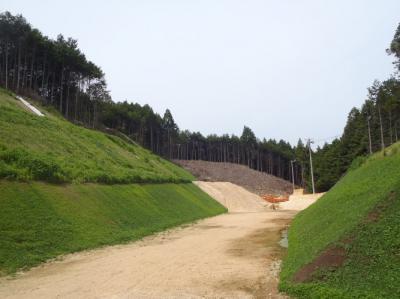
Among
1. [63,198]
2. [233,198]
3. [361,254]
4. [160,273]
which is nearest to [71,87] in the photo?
[233,198]

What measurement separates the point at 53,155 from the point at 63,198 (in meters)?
7.90

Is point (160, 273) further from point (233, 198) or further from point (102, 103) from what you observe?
point (102, 103)

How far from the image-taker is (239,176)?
10012 centimetres

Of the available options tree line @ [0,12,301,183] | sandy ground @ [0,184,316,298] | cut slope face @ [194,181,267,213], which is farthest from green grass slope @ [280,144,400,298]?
tree line @ [0,12,301,183]

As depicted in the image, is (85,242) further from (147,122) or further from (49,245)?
(147,122)

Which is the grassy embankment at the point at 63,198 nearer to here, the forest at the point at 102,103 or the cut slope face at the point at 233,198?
the cut slope face at the point at 233,198

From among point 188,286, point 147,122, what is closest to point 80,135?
point 188,286

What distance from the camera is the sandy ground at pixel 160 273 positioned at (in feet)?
35.0

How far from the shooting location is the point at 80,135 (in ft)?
132

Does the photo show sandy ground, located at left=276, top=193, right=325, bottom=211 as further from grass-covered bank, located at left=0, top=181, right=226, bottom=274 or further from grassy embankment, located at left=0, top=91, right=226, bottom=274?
grass-covered bank, located at left=0, top=181, right=226, bottom=274

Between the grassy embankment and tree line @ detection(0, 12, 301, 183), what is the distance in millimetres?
28757

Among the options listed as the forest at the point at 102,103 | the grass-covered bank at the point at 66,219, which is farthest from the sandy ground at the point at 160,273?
the forest at the point at 102,103

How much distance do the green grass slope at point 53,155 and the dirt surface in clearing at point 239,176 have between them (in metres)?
51.9

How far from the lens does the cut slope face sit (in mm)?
56603
